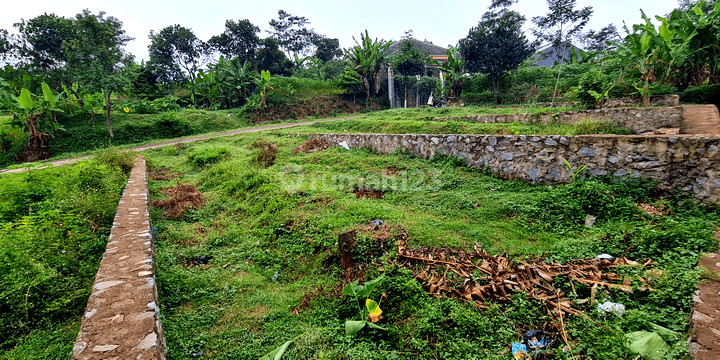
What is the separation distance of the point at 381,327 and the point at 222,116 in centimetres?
1963

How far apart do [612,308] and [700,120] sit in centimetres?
774

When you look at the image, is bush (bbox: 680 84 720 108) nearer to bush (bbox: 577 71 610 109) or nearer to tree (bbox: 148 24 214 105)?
bush (bbox: 577 71 610 109)

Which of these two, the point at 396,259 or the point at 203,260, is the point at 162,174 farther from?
the point at 396,259

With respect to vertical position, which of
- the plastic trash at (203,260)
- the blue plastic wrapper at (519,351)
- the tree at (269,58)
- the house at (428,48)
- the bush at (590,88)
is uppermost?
the house at (428,48)

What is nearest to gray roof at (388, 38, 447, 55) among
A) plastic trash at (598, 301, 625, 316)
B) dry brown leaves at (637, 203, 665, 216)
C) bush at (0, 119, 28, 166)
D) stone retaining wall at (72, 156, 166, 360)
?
bush at (0, 119, 28, 166)

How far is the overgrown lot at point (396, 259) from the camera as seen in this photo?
96.0 inches

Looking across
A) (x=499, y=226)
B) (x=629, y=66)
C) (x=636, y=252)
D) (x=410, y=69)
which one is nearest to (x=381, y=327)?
(x=499, y=226)

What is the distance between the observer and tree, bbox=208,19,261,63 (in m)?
26.8

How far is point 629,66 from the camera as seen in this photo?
35.3ft

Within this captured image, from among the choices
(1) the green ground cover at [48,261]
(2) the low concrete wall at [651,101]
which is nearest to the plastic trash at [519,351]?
(1) the green ground cover at [48,261]

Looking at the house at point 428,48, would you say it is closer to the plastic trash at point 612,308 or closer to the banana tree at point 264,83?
the banana tree at point 264,83

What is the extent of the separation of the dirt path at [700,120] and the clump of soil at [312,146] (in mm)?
9353

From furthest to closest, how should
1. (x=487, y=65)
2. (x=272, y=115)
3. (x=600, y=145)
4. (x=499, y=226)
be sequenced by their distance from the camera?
(x=272, y=115)
(x=487, y=65)
(x=600, y=145)
(x=499, y=226)

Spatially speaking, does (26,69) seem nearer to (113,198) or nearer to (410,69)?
(113,198)
